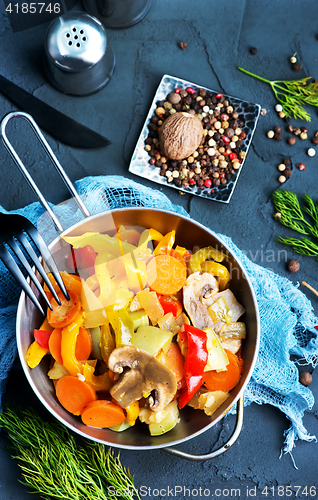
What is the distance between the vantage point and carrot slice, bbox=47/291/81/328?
1.50 m

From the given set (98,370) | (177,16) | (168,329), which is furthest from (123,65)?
(98,370)

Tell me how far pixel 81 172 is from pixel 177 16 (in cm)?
112

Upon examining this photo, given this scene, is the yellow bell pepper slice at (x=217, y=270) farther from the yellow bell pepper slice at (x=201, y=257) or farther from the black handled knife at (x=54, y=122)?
the black handled knife at (x=54, y=122)

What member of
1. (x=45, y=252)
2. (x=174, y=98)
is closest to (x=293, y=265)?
(x=174, y=98)

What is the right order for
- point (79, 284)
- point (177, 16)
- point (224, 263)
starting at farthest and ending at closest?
point (177, 16), point (224, 263), point (79, 284)

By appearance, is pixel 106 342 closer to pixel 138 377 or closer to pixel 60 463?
pixel 138 377

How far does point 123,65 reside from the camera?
222 cm

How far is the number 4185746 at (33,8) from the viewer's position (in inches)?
85.7

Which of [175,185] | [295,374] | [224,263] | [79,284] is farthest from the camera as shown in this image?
[175,185]

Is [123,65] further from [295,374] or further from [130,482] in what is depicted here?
[130,482]

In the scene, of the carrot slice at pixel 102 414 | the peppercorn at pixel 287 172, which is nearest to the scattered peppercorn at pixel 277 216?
the peppercorn at pixel 287 172

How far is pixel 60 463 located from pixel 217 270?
1.13 meters

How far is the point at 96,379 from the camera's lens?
5.09ft

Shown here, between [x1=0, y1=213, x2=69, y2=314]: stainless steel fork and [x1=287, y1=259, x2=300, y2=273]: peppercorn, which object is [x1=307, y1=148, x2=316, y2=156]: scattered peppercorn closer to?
[x1=287, y1=259, x2=300, y2=273]: peppercorn
